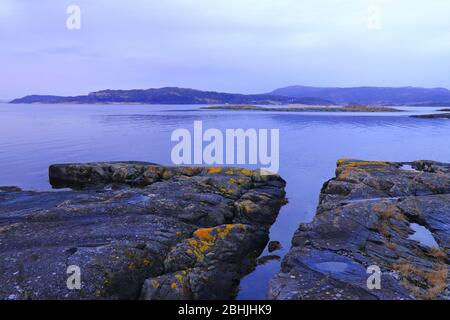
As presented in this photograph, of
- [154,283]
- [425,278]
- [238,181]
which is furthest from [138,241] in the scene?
[238,181]

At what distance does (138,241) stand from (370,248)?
370 inches

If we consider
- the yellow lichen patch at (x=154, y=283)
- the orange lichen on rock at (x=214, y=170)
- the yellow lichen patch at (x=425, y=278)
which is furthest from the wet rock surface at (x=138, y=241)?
the yellow lichen patch at (x=425, y=278)

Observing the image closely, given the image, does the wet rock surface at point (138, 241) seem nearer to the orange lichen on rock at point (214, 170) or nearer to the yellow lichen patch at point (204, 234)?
the yellow lichen patch at point (204, 234)

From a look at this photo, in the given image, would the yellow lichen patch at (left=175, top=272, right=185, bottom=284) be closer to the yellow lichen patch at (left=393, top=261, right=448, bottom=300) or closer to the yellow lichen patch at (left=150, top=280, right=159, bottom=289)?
the yellow lichen patch at (left=150, top=280, right=159, bottom=289)

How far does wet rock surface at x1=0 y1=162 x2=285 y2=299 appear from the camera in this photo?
37.8 ft

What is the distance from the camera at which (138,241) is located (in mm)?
13836

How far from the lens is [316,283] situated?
11031 millimetres

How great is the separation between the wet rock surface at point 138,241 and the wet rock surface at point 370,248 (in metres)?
2.70

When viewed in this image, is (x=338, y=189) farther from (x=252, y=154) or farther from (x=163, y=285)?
(x=252, y=154)

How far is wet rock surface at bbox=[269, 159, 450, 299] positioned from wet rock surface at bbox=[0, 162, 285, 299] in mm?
2697

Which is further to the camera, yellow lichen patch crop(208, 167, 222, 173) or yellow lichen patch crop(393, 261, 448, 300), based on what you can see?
yellow lichen patch crop(208, 167, 222, 173)

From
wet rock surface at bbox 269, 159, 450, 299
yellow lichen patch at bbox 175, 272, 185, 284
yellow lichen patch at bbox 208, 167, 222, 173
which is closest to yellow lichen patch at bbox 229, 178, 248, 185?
yellow lichen patch at bbox 208, 167, 222, 173
